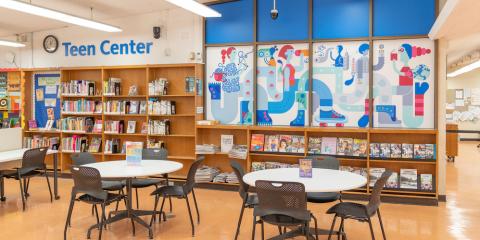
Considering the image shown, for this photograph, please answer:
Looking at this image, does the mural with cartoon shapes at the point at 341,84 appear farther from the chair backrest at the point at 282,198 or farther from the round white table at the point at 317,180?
the chair backrest at the point at 282,198

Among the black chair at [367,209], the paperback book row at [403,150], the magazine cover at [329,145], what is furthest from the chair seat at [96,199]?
the paperback book row at [403,150]

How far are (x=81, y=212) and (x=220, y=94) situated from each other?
3.24 metres

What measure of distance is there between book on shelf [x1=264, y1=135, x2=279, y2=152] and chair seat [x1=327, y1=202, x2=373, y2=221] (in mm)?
2928

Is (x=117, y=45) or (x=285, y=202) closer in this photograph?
(x=285, y=202)

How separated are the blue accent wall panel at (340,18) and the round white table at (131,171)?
3634 mm

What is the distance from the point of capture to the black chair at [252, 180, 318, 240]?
12.1ft

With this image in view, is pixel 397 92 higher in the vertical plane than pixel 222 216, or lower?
higher

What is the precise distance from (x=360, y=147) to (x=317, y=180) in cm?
287

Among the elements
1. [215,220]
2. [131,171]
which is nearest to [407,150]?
[215,220]

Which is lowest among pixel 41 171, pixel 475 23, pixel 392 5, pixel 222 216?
pixel 222 216

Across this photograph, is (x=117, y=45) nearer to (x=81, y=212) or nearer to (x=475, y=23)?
(x=81, y=212)

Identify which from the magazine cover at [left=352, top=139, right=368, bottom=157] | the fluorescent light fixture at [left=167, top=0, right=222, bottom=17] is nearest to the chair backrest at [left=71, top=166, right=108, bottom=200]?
the fluorescent light fixture at [left=167, top=0, right=222, bottom=17]

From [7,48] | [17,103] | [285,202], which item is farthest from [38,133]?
[285,202]

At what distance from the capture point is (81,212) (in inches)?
239
